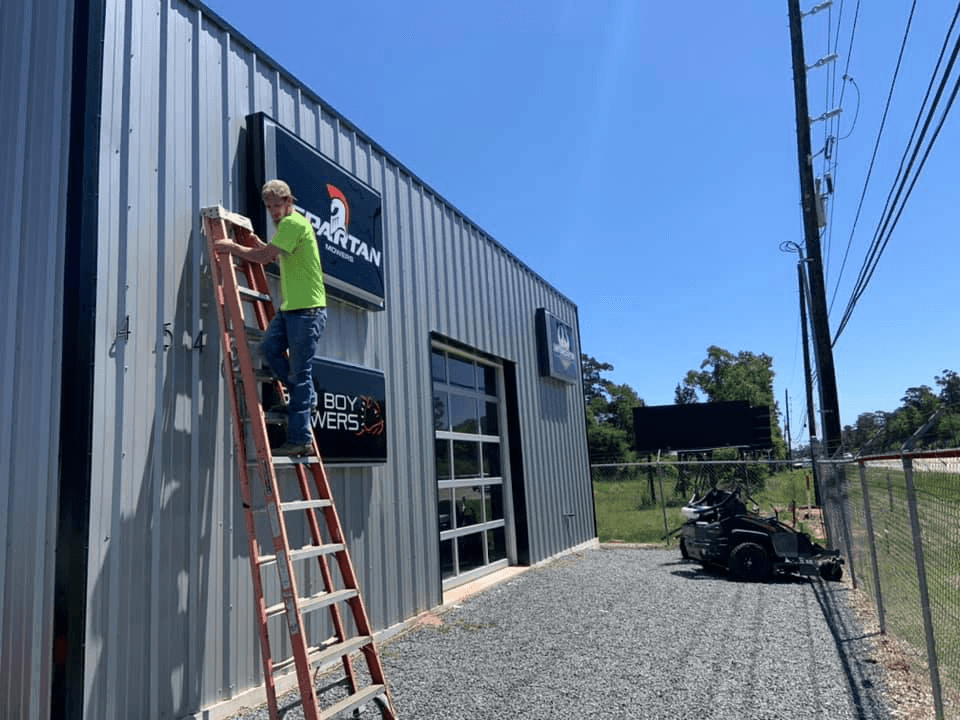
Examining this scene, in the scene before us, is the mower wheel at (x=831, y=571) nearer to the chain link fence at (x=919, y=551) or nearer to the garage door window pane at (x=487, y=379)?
the chain link fence at (x=919, y=551)

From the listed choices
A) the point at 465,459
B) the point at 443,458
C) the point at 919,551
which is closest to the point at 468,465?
the point at 465,459

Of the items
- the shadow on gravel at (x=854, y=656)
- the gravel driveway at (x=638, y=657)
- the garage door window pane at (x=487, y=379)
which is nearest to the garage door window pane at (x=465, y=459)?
the garage door window pane at (x=487, y=379)

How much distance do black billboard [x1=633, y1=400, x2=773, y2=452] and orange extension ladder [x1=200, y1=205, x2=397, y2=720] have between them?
25.3m

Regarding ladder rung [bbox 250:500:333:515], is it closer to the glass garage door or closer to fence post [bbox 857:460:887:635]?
the glass garage door

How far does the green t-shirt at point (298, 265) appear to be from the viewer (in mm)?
4285

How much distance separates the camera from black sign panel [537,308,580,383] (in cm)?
1196

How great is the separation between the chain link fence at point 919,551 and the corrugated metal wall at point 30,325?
456 cm

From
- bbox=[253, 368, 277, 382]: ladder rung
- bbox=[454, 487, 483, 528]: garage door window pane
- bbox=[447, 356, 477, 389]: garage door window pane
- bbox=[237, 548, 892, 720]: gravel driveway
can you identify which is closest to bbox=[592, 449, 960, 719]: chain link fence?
bbox=[237, 548, 892, 720]: gravel driveway

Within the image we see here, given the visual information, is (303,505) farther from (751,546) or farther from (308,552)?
(751,546)

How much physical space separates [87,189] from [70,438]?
143 cm

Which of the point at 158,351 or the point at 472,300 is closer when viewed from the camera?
the point at 158,351

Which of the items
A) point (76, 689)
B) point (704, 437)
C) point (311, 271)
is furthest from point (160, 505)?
point (704, 437)

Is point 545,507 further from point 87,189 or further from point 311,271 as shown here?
point 87,189

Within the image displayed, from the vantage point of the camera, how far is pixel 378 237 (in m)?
6.91
